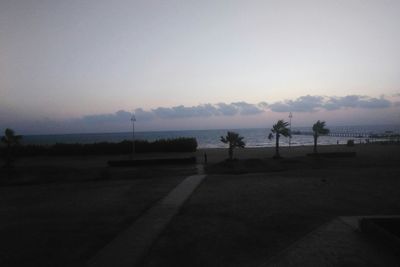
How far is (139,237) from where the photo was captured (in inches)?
351

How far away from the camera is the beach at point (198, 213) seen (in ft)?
26.1

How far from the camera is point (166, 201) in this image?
13.6 meters

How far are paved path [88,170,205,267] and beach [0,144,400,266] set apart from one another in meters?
0.28

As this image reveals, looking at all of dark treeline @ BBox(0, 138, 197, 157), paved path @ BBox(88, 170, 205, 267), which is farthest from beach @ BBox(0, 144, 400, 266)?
dark treeline @ BBox(0, 138, 197, 157)

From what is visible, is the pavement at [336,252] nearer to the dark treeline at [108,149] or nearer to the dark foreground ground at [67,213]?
the dark foreground ground at [67,213]

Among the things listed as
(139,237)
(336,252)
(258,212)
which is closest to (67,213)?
(139,237)

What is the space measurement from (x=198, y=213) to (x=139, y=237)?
3049 mm

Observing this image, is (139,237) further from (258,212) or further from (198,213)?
(258,212)

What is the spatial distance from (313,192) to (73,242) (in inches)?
415

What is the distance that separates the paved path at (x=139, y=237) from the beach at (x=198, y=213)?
11.2 inches

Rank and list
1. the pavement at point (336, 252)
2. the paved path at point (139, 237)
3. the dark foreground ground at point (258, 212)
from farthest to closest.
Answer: the dark foreground ground at point (258, 212) → the paved path at point (139, 237) → the pavement at point (336, 252)

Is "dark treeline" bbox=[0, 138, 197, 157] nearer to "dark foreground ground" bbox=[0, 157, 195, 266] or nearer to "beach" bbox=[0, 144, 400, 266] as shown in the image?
"dark foreground ground" bbox=[0, 157, 195, 266]

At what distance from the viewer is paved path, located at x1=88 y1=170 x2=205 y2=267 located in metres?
7.36

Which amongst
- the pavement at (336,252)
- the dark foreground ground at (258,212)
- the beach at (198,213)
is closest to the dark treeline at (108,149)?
the beach at (198,213)
